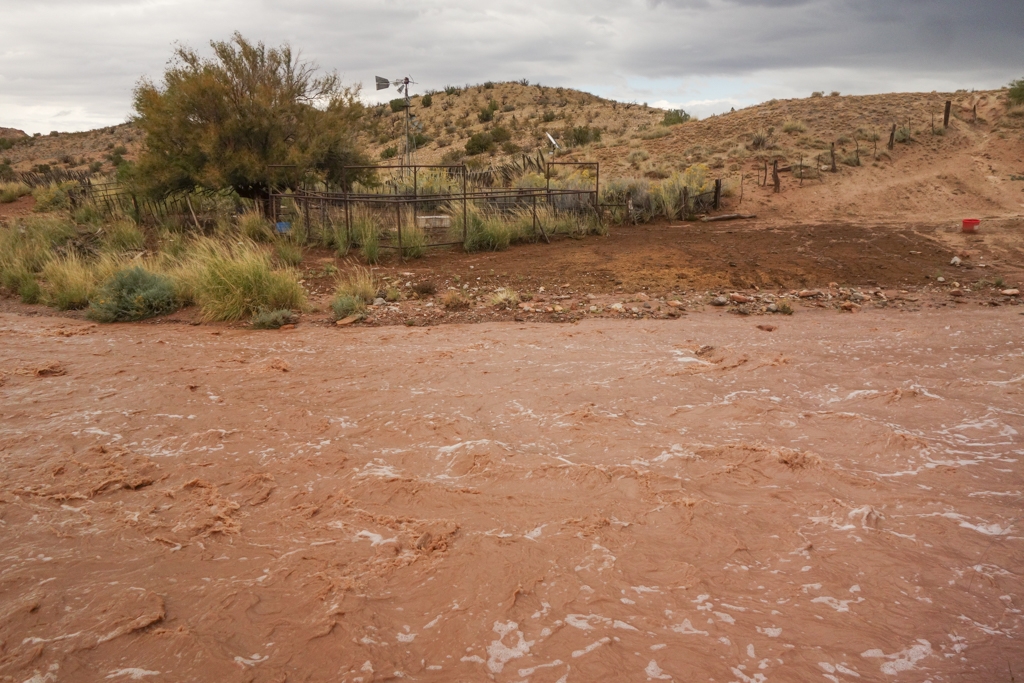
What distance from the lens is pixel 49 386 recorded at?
7.45 m

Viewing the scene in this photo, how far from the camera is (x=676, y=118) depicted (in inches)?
1355

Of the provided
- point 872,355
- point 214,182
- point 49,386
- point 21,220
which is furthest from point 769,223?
point 21,220

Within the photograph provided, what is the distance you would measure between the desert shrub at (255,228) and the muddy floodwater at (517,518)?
7.40m

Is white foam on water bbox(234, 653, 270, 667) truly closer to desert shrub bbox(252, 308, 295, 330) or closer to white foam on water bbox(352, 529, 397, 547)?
white foam on water bbox(352, 529, 397, 547)

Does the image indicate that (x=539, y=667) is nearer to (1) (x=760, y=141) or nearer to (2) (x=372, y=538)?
(2) (x=372, y=538)

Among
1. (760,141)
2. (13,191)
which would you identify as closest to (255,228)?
(13,191)

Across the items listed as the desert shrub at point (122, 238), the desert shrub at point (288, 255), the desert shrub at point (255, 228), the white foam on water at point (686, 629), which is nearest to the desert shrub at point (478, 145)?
the desert shrub at point (255, 228)

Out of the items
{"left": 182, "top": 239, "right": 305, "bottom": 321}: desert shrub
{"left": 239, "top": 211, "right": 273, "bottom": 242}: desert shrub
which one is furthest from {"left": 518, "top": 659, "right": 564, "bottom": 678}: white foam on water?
{"left": 239, "top": 211, "right": 273, "bottom": 242}: desert shrub

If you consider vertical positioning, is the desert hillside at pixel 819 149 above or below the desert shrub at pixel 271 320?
above

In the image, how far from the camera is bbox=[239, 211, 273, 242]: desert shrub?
15125 millimetres

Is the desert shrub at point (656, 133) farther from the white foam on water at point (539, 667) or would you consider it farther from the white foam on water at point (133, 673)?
the white foam on water at point (133, 673)

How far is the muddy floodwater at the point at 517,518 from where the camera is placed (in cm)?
354

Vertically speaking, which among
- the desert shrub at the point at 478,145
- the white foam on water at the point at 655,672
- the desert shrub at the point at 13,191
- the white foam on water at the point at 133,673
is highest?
the desert shrub at the point at 478,145

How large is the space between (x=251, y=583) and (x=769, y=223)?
16554mm
